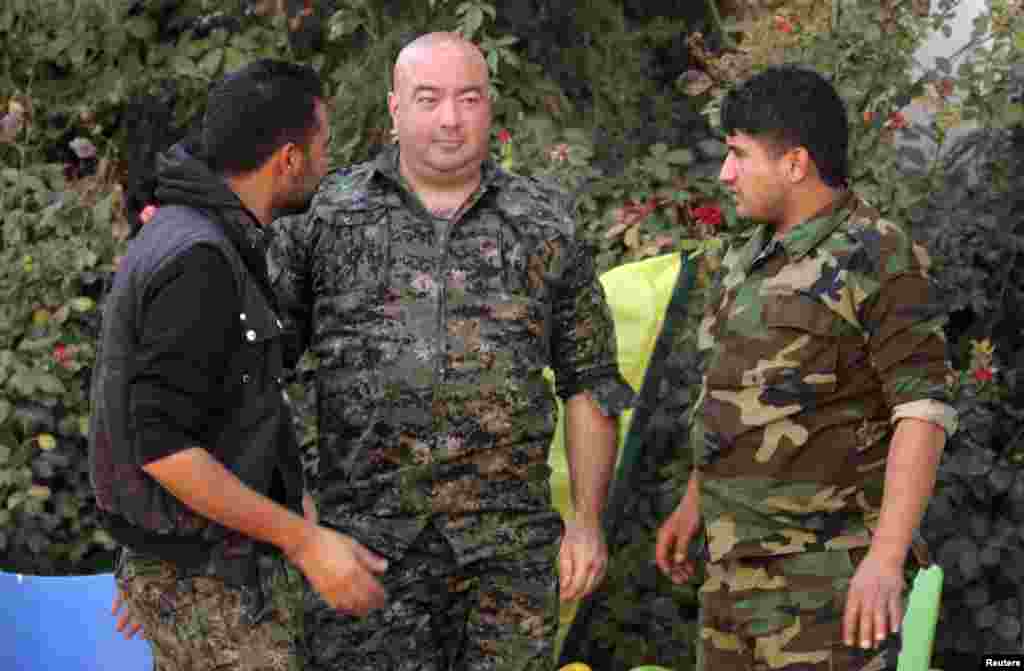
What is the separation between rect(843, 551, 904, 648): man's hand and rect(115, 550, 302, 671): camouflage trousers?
1.06 metres

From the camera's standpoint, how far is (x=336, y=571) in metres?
2.98

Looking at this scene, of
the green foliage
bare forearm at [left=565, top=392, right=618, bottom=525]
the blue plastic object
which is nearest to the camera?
bare forearm at [left=565, top=392, right=618, bottom=525]

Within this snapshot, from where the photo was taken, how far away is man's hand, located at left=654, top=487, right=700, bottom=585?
141 inches

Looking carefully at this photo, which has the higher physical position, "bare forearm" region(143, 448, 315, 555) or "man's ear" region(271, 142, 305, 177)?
"man's ear" region(271, 142, 305, 177)

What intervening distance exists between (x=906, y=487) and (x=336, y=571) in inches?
42.5

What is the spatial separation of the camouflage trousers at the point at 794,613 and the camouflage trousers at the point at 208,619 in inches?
37.8

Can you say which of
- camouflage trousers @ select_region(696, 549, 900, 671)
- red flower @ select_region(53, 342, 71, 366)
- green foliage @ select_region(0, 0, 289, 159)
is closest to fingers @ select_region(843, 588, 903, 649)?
camouflage trousers @ select_region(696, 549, 900, 671)

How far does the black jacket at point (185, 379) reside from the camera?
2.81m

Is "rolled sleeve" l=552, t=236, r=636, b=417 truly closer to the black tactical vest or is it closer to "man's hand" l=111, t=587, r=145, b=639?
the black tactical vest

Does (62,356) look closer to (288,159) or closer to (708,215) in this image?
(708,215)

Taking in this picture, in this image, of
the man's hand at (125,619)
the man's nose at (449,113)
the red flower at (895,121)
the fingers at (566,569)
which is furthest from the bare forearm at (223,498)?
the red flower at (895,121)

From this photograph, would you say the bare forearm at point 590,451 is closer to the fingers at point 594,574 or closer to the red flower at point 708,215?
the fingers at point 594,574

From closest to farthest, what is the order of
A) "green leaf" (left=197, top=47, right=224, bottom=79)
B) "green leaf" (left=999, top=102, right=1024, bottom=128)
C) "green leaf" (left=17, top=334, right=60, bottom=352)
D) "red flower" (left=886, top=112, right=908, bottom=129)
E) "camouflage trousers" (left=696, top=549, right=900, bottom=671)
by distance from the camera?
1. "camouflage trousers" (left=696, top=549, right=900, bottom=671)
2. "red flower" (left=886, top=112, right=908, bottom=129)
3. "green leaf" (left=999, top=102, right=1024, bottom=128)
4. "green leaf" (left=17, top=334, right=60, bottom=352)
5. "green leaf" (left=197, top=47, right=224, bottom=79)

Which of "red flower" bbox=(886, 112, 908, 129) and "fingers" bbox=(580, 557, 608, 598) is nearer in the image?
"fingers" bbox=(580, 557, 608, 598)
